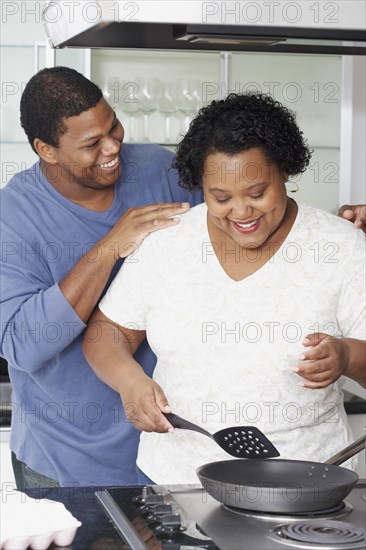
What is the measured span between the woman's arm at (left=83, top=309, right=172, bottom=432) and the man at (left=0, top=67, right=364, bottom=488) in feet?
0.21

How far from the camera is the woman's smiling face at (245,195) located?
1.64 meters

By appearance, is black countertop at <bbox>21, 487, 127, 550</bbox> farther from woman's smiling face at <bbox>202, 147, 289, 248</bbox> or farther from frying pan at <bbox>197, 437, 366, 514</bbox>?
woman's smiling face at <bbox>202, 147, 289, 248</bbox>

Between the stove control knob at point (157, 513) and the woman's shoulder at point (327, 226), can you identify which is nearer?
the stove control knob at point (157, 513)

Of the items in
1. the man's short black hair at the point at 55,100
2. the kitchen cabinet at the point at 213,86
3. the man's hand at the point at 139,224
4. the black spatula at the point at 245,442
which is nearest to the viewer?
the black spatula at the point at 245,442

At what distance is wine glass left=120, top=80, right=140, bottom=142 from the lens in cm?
311

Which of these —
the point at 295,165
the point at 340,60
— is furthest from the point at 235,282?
the point at 340,60

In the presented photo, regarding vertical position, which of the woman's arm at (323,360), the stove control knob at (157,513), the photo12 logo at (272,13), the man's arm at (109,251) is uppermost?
the photo12 logo at (272,13)

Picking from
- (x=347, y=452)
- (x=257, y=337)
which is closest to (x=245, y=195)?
(x=257, y=337)

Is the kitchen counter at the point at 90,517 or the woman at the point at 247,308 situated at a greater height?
the woman at the point at 247,308

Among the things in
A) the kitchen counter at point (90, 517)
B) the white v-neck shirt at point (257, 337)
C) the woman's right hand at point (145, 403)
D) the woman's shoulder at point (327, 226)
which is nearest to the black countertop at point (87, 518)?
the kitchen counter at point (90, 517)

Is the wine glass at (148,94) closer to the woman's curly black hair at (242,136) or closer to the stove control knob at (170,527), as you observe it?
the woman's curly black hair at (242,136)

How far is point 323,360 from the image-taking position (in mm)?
1541

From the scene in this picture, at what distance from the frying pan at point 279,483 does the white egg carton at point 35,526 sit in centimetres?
23

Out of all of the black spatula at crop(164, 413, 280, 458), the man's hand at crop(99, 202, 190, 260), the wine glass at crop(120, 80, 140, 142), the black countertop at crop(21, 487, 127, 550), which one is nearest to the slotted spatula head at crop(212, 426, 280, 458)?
the black spatula at crop(164, 413, 280, 458)
